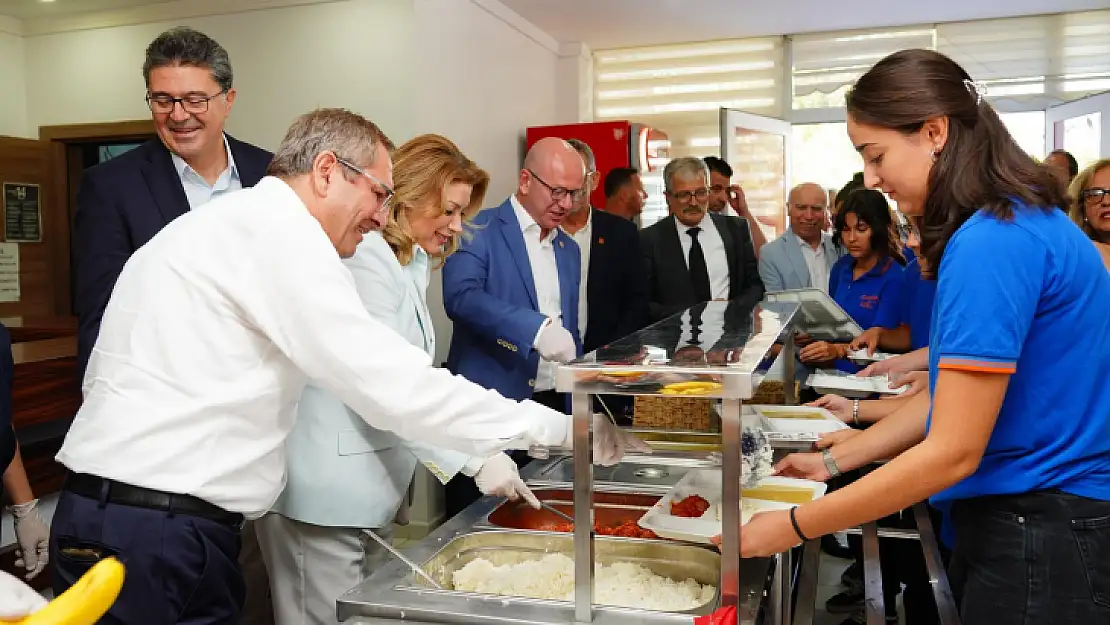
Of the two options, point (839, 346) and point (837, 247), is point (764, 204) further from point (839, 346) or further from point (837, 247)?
point (839, 346)

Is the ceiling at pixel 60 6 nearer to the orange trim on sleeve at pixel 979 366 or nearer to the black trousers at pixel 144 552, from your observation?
the black trousers at pixel 144 552

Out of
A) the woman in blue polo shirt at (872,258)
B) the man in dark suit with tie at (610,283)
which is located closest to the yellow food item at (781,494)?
the man in dark suit with tie at (610,283)

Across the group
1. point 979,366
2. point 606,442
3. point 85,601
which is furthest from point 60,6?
point 979,366

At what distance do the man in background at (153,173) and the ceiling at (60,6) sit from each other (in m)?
3.64

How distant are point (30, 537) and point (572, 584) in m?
1.22

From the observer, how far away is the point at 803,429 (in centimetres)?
210

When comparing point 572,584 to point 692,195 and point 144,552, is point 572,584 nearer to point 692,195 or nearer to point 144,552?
point 144,552

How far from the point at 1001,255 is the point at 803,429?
98 centimetres

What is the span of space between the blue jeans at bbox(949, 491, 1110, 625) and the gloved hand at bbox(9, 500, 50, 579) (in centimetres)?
184

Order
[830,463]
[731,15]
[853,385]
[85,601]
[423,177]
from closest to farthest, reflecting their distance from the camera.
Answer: [85,601], [830,463], [423,177], [853,385], [731,15]

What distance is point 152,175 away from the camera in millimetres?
2168

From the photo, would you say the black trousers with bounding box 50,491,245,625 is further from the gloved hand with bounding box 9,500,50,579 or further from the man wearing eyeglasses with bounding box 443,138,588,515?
the man wearing eyeglasses with bounding box 443,138,588,515

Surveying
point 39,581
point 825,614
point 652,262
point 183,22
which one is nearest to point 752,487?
point 825,614

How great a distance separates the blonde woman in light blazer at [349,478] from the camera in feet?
5.57
